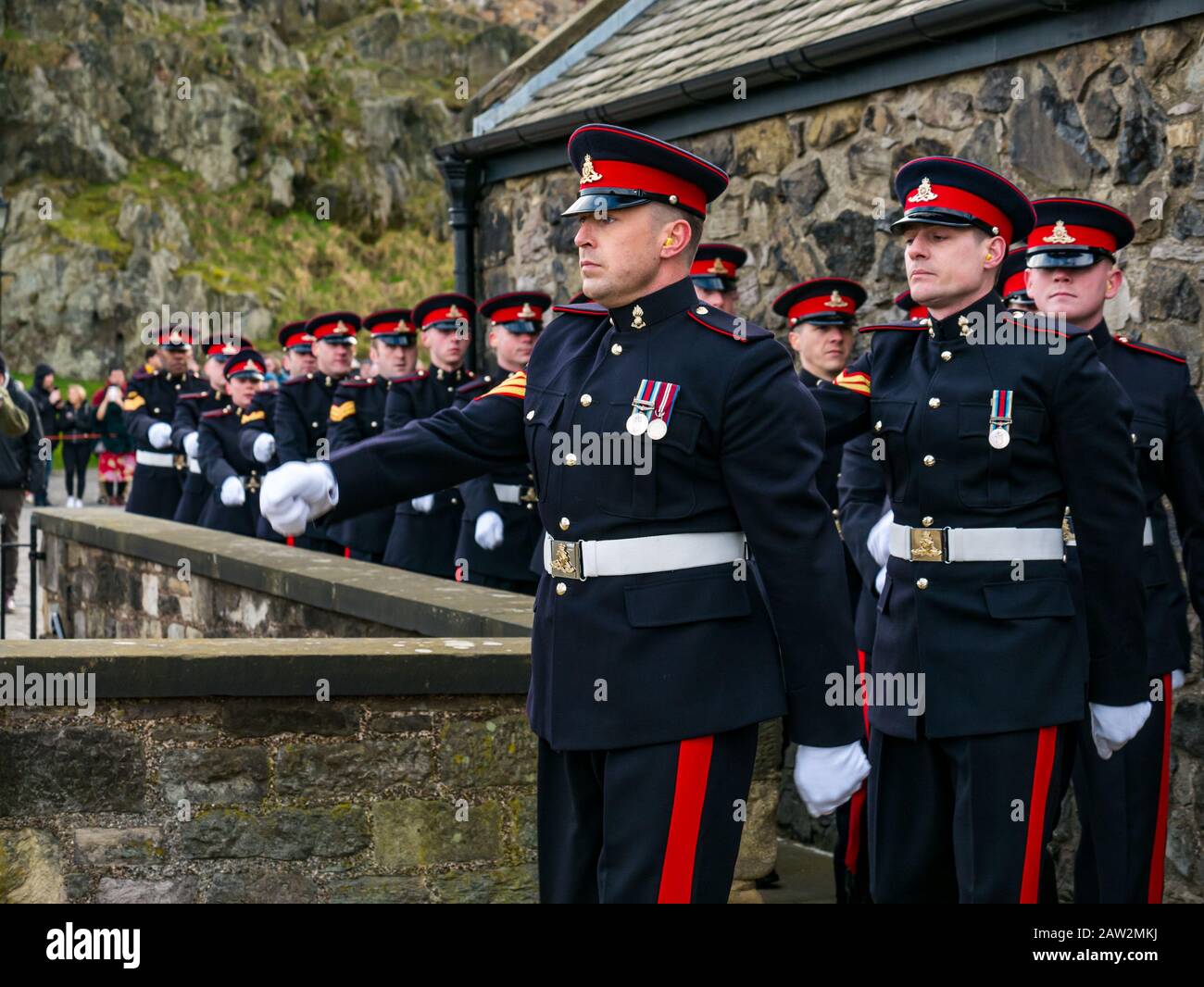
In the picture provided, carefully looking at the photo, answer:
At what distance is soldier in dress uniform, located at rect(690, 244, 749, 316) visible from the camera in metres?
7.32

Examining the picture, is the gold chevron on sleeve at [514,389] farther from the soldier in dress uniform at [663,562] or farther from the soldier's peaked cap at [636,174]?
the soldier's peaked cap at [636,174]

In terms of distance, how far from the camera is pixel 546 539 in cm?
379

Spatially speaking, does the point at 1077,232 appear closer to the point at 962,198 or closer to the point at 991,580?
the point at 962,198

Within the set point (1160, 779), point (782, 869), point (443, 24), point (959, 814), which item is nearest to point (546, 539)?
point (959, 814)

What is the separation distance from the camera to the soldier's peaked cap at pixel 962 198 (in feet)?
14.4

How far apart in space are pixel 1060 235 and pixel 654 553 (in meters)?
2.28

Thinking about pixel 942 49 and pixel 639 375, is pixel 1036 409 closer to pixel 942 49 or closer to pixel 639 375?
pixel 639 375

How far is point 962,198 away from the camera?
14.4 ft

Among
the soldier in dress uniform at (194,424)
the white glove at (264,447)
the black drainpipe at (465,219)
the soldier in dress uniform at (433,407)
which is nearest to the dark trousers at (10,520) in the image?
the soldier in dress uniform at (194,424)

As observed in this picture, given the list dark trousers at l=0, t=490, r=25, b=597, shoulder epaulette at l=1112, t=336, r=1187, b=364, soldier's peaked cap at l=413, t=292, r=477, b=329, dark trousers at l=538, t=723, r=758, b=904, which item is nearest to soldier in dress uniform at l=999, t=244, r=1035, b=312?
shoulder epaulette at l=1112, t=336, r=1187, b=364

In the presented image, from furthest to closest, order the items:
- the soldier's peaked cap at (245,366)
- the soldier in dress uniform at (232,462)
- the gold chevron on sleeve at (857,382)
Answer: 1. the soldier's peaked cap at (245,366)
2. the soldier in dress uniform at (232,462)
3. the gold chevron on sleeve at (857,382)

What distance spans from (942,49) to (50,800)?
4555 mm

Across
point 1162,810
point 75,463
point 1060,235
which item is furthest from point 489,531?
point 75,463

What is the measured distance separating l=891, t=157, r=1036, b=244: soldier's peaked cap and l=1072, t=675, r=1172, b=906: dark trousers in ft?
5.23
